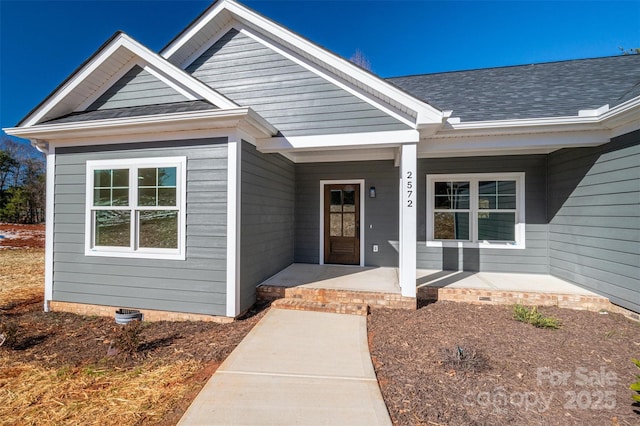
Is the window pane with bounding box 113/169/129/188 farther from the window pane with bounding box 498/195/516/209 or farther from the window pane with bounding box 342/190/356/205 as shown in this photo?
the window pane with bounding box 498/195/516/209

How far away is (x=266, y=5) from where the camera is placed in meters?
8.39

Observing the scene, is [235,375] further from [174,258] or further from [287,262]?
[287,262]

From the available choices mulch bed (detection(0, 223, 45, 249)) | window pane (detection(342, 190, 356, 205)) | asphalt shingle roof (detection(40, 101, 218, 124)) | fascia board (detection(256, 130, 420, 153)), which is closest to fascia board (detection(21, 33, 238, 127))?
asphalt shingle roof (detection(40, 101, 218, 124))

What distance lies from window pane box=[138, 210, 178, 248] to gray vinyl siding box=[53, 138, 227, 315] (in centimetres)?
25

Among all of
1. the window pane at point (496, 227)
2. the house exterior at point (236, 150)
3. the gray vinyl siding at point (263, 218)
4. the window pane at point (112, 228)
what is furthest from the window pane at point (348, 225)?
the window pane at point (112, 228)

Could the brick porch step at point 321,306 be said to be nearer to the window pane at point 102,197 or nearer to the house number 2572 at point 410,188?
the house number 2572 at point 410,188

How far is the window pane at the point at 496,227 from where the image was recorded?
20.0 ft

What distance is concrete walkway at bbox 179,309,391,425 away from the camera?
7.14ft

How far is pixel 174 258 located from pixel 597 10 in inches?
508

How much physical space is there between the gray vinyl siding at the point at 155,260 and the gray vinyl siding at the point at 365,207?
9.97 ft

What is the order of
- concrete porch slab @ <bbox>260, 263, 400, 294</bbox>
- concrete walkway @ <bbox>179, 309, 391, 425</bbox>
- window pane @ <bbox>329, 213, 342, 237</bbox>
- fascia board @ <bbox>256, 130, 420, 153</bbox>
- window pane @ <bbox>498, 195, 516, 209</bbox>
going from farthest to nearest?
window pane @ <bbox>329, 213, 342, 237</bbox> < window pane @ <bbox>498, 195, 516, 209</bbox> < concrete porch slab @ <bbox>260, 263, 400, 294</bbox> < fascia board @ <bbox>256, 130, 420, 153</bbox> < concrete walkway @ <bbox>179, 309, 391, 425</bbox>

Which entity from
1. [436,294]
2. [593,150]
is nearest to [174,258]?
[436,294]

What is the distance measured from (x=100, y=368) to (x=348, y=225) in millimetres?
5032

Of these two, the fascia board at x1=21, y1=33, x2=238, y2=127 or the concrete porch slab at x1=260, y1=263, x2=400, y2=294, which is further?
the concrete porch slab at x1=260, y1=263, x2=400, y2=294
